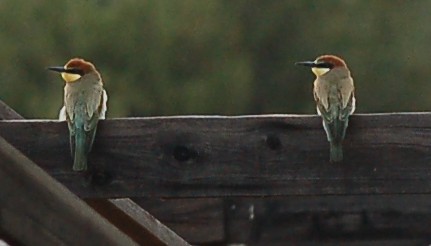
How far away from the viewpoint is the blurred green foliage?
15.4 m

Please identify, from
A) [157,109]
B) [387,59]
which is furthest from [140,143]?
[387,59]

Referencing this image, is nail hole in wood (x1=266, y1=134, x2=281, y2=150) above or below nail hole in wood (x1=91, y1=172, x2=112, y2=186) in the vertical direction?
above

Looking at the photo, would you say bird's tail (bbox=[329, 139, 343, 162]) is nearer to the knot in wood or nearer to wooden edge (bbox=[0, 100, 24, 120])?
the knot in wood

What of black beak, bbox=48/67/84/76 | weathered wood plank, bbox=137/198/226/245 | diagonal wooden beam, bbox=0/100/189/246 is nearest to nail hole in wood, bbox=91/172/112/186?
diagonal wooden beam, bbox=0/100/189/246

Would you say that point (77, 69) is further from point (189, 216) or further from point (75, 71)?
point (189, 216)

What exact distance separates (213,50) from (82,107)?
1338 centimetres

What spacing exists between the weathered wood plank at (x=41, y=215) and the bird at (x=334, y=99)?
50 centimetres

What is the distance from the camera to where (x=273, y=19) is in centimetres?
1702

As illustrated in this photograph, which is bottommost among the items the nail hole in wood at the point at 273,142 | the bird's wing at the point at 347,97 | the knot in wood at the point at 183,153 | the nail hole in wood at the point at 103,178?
the nail hole in wood at the point at 103,178

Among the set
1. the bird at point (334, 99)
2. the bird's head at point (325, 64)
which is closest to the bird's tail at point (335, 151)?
the bird at point (334, 99)

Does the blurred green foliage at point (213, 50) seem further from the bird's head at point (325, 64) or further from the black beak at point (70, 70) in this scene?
the bird's head at point (325, 64)

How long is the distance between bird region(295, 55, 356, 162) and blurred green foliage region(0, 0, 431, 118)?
11.0 metres

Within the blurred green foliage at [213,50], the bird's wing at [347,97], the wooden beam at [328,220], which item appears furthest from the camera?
the blurred green foliage at [213,50]

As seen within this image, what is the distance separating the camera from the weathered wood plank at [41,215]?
1933 millimetres
